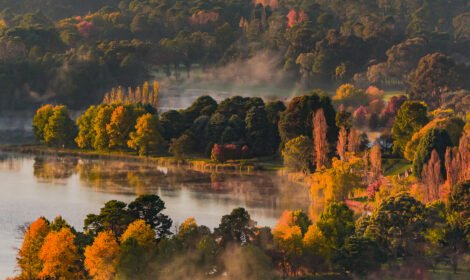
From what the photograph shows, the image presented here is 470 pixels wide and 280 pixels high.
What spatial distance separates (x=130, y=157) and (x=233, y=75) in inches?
2233

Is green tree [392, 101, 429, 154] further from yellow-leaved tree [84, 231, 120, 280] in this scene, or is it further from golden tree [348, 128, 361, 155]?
yellow-leaved tree [84, 231, 120, 280]

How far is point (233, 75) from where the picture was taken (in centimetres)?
18150

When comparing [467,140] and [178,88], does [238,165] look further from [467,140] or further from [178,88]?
[178,88]

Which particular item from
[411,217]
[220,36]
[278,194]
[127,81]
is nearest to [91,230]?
[411,217]

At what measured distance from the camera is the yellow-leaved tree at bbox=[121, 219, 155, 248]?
72438 millimetres

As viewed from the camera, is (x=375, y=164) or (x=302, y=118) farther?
(x=302, y=118)

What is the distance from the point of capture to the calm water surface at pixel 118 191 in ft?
310

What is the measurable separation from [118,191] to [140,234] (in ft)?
110

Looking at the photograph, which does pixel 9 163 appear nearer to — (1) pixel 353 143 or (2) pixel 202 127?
(2) pixel 202 127

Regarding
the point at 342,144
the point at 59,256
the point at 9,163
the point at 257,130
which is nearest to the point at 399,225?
the point at 59,256

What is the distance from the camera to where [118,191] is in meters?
106

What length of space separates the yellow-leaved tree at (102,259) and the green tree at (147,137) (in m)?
54.4

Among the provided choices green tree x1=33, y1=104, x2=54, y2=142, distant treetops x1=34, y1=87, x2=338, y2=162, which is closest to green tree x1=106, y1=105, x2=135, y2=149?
distant treetops x1=34, y1=87, x2=338, y2=162

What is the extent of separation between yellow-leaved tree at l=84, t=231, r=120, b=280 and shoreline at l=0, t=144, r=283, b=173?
47141mm
